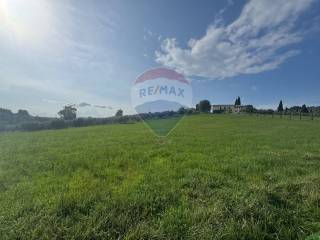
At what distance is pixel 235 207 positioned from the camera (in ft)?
14.6

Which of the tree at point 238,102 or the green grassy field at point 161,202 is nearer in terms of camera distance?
the green grassy field at point 161,202

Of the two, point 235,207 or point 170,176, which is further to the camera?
point 170,176

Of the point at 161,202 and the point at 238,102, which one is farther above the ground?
the point at 238,102

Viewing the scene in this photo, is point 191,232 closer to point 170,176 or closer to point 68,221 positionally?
point 68,221

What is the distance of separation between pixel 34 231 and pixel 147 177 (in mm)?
3203

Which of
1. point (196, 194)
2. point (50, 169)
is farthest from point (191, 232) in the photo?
point (50, 169)

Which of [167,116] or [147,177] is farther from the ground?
Answer: [167,116]

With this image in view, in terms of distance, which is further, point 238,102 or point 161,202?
point 238,102

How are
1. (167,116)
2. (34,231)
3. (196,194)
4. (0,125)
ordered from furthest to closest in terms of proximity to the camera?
(0,125), (167,116), (196,194), (34,231)

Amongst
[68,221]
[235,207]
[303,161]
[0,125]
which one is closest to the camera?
[68,221]

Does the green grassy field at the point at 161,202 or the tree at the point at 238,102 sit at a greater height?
the tree at the point at 238,102

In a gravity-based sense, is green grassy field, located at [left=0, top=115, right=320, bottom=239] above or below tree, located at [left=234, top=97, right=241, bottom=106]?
below

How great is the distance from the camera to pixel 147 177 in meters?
6.50

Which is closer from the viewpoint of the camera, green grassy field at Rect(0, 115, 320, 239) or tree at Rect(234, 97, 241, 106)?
green grassy field at Rect(0, 115, 320, 239)
